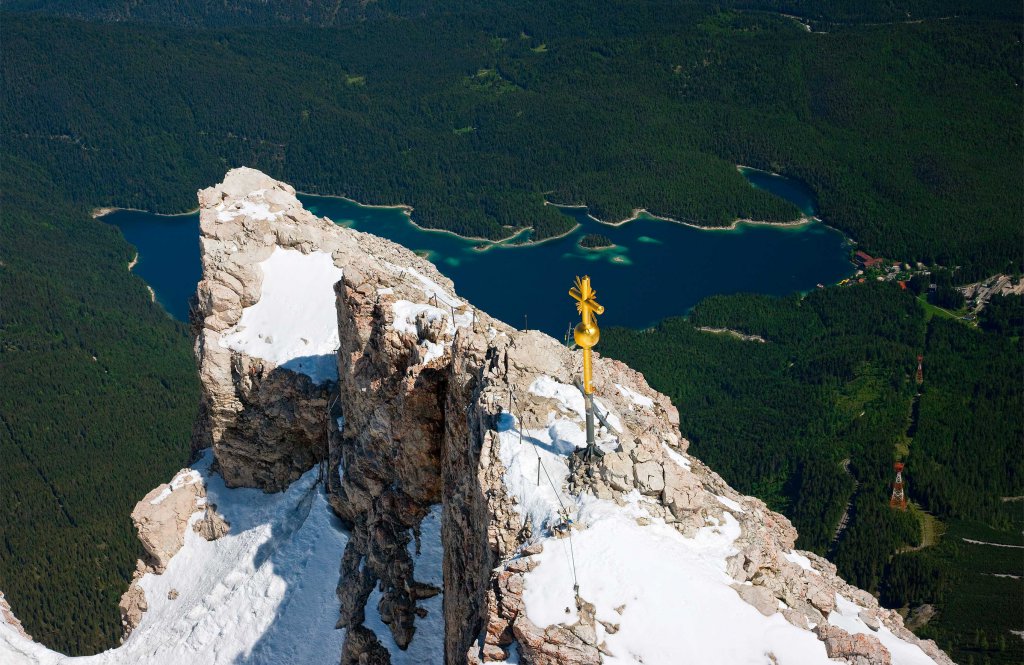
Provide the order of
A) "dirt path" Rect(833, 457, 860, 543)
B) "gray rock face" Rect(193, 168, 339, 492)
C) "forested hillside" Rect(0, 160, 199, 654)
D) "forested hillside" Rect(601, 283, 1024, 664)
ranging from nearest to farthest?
"gray rock face" Rect(193, 168, 339, 492)
"forested hillside" Rect(601, 283, 1024, 664)
"forested hillside" Rect(0, 160, 199, 654)
"dirt path" Rect(833, 457, 860, 543)

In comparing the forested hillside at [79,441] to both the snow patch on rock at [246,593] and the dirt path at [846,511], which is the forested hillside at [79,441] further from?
the dirt path at [846,511]

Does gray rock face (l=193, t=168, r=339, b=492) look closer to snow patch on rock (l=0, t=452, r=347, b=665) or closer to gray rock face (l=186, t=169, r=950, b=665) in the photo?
gray rock face (l=186, t=169, r=950, b=665)

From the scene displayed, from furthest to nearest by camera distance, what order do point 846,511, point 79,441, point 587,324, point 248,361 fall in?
point 79,441, point 846,511, point 248,361, point 587,324

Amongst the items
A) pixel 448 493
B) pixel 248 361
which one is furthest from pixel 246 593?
pixel 448 493

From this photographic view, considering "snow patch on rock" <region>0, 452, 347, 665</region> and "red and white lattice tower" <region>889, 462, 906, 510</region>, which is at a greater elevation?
"snow patch on rock" <region>0, 452, 347, 665</region>

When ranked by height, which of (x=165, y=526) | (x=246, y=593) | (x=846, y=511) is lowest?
(x=846, y=511)

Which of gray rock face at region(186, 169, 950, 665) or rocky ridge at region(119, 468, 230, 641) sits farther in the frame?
rocky ridge at region(119, 468, 230, 641)

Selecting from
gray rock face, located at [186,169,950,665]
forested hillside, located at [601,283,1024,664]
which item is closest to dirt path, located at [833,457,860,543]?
forested hillside, located at [601,283,1024,664]

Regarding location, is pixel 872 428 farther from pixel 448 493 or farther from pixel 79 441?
pixel 448 493
